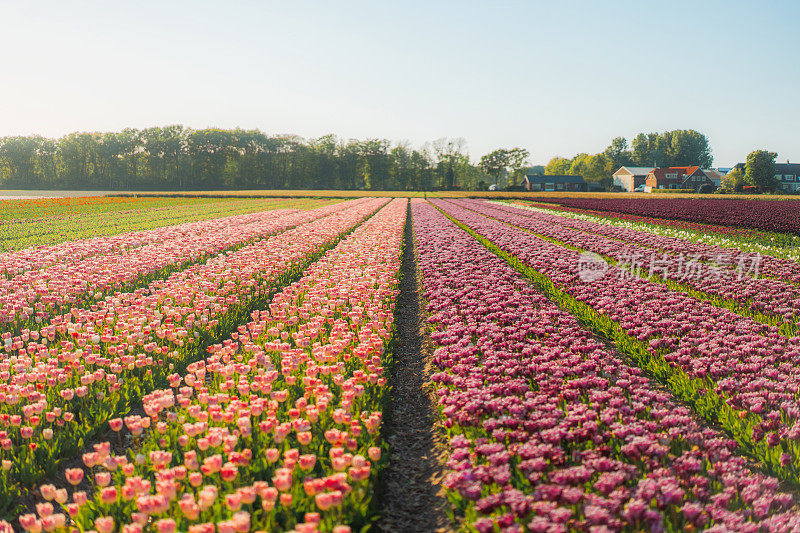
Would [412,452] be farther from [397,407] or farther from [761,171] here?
[761,171]

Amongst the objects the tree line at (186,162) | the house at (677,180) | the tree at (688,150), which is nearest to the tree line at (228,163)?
the tree line at (186,162)

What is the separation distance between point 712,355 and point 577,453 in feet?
10.8

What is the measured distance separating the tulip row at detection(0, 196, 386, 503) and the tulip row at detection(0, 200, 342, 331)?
0.68 meters

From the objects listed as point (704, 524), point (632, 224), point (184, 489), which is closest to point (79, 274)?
point (184, 489)

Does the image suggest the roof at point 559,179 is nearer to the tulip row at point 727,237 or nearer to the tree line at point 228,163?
the tree line at point 228,163

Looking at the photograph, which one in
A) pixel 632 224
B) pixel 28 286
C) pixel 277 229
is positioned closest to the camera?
pixel 28 286

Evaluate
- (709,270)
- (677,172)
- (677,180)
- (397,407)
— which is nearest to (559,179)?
(677,180)

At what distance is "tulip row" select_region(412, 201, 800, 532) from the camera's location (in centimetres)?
312

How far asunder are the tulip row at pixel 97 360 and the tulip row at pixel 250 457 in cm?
42

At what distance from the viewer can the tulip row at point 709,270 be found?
880 cm

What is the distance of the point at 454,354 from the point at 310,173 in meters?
125

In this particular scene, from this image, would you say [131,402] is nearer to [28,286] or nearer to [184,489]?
[184,489]

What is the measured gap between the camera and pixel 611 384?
5.44 meters

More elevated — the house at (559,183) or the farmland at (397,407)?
the house at (559,183)
